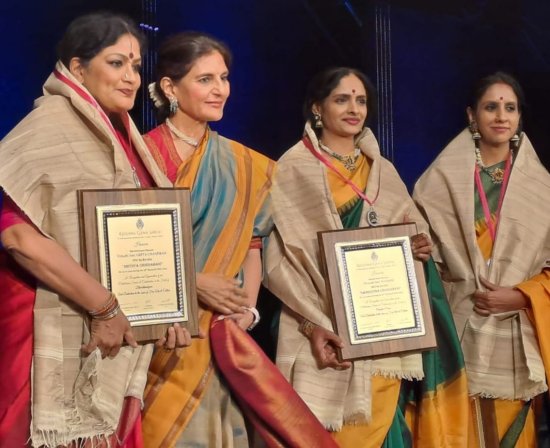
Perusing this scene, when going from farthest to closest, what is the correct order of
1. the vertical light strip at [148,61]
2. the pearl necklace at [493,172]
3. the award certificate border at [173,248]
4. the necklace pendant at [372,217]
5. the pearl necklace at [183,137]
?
1. the pearl necklace at [493,172]
2. the vertical light strip at [148,61]
3. the necklace pendant at [372,217]
4. the pearl necklace at [183,137]
5. the award certificate border at [173,248]

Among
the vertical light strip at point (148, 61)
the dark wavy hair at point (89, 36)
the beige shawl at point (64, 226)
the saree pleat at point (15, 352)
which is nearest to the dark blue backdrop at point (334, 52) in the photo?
the vertical light strip at point (148, 61)

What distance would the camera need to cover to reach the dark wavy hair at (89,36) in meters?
2.75

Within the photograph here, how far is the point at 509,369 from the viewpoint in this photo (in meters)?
3.46

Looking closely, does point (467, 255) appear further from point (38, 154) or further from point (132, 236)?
point (38, 154)

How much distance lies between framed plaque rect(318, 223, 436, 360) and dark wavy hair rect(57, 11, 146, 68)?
89 centimetres

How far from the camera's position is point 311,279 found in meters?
3.26

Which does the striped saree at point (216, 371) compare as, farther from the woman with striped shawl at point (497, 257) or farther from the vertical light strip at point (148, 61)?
the woman with striped shawl at point (497, 257)

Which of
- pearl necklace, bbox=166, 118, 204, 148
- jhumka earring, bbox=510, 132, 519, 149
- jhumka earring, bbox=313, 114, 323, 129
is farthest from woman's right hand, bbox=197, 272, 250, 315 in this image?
jhumka earring, bbox=510, 132, 519, 149

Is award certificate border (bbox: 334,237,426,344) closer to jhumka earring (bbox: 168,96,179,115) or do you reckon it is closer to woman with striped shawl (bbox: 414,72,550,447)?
woman with striped shawl (bbox: 414,72,550,447)

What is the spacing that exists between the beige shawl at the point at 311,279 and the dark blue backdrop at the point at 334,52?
547mm

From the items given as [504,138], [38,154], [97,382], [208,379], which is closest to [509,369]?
[504,138]

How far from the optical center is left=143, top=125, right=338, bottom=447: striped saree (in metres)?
2.87

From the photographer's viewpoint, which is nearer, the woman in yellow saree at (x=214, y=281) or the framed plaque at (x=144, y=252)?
the framed plaque at (x=144, y=252)

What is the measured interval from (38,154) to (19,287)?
345 mm
